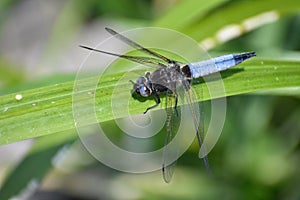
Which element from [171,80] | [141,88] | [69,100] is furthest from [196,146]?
[69,100]

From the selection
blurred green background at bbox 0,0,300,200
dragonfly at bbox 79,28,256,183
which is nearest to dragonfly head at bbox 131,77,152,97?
dragonfly at bbox 79,28,256,183

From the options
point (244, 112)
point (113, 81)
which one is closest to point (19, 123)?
point (113, 81)

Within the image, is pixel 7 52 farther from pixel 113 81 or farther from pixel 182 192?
pixel 113 81

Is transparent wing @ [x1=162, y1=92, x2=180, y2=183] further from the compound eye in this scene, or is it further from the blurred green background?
the blurred green background

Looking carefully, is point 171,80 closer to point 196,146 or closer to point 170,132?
point 170,132

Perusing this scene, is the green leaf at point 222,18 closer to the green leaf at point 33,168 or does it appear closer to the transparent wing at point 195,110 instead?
the transparent wing at point 195,110
